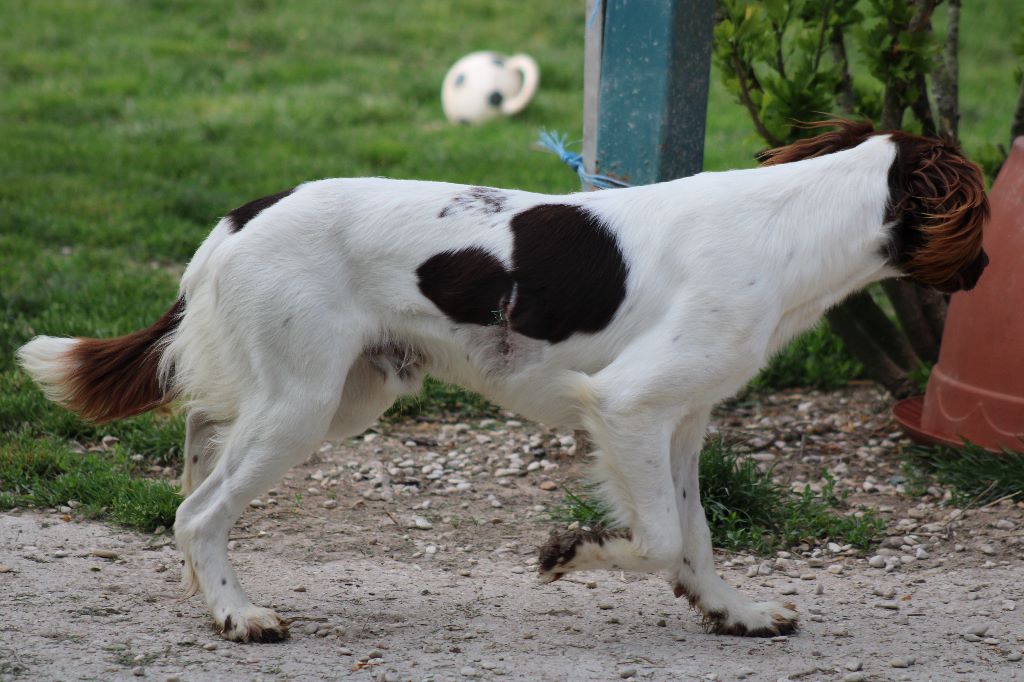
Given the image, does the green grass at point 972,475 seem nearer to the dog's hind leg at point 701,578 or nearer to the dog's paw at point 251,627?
the dog's hind leg at point 701,578

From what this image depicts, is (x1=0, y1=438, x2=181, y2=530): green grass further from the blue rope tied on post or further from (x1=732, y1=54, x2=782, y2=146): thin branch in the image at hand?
(x1=732, y1=54, x2=782, y2=146): thin branch

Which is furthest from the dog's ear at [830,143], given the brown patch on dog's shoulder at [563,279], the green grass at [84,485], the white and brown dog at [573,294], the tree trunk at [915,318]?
the green grass at [84,485]

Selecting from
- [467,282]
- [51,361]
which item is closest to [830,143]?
[467,282]

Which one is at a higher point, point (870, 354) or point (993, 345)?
point (993, 345)

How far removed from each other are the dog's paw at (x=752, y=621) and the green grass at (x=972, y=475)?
119cm

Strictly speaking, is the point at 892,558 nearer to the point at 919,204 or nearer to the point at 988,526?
the point at 988,526

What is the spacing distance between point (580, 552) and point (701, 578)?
47cm

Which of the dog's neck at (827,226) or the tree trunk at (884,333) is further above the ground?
the dog's neck at (827,226)

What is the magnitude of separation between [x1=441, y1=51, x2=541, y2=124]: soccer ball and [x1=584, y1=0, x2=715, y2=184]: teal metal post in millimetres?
5960

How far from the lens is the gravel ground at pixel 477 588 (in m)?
3.12

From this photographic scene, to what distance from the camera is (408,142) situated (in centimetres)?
917

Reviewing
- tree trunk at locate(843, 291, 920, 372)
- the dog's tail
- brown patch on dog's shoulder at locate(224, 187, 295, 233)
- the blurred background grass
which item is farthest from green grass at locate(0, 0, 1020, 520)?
brown patch on dog's shoulder at locate(224, 187, 295, 233)

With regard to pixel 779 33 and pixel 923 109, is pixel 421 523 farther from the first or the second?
pixel 923 109

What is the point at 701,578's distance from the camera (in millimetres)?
3416
